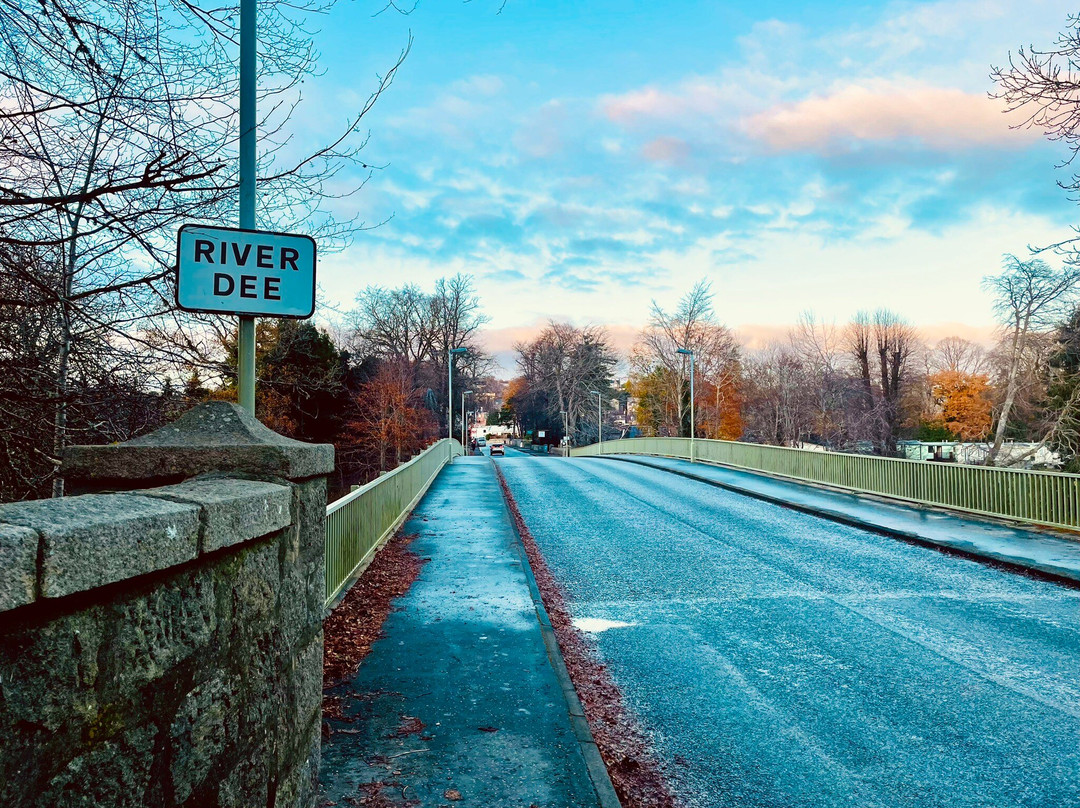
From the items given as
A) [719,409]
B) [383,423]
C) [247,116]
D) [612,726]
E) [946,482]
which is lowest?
[612,726]

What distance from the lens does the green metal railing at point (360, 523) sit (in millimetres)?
8016

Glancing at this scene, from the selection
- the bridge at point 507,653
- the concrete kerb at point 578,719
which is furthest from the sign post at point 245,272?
the concrete kerb at point 578,719

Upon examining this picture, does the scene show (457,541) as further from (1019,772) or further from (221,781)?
(221,781)

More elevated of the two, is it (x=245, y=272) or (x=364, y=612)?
(x=245, y=272)

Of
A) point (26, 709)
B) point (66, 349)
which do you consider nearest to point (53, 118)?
point (66, 349)

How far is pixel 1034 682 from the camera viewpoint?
6.09 meters

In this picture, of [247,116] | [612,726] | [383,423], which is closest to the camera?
[247,116]

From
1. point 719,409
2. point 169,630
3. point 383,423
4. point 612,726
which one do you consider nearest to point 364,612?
point 612,726

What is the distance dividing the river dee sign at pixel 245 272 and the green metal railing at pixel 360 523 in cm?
239

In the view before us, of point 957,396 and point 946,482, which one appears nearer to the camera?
point 946,482

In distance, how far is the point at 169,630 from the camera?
195 centimetres

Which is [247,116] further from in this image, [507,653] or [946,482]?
[946,482]

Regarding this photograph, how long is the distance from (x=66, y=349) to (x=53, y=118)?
1.77 m

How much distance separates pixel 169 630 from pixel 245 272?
280 centimetres
